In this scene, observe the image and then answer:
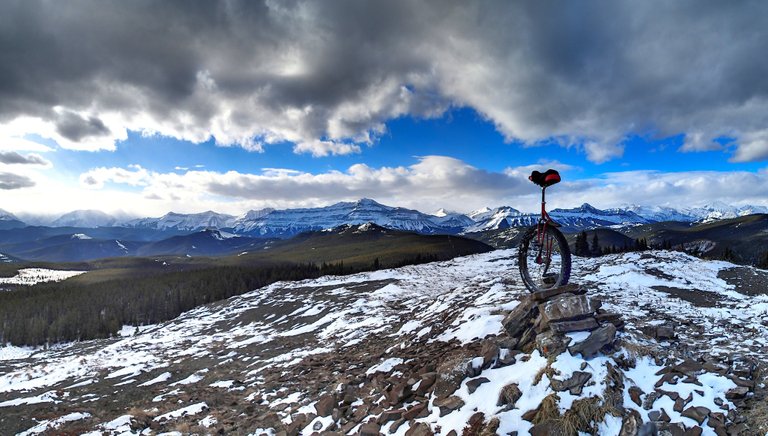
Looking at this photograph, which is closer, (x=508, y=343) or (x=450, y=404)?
(x=450, y=404)

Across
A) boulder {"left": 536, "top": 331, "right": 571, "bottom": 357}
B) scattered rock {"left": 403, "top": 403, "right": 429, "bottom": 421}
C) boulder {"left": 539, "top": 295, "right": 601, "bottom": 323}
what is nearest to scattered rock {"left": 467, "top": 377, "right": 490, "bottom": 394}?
scattered rock {"left": 403, "top": 403, "right": 429, "bottom": 421}

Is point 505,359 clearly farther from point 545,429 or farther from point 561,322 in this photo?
point 545,429

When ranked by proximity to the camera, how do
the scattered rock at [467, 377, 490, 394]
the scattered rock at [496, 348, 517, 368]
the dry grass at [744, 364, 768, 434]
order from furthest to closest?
the scattered rock at [496, 348, 517, 368] < the scattered rock at [467, 377, 490, 394] < the dry grass at [744, 364, 768, 434]

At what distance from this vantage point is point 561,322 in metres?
14.1

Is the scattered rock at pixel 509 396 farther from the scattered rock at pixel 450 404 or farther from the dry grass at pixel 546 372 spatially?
the scattered rock at pixel 450 404

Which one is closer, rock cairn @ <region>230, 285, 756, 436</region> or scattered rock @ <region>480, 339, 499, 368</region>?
rock cairn @ <region>230, 285, 756, 436</region>

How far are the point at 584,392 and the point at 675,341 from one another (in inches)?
318

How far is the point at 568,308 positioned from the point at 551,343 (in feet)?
6.65

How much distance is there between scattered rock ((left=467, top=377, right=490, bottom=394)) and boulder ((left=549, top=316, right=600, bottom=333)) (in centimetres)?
344

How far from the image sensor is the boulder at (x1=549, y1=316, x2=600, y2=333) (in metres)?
13.8

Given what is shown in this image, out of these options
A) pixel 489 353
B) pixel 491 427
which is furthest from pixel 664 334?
pixel 491 427

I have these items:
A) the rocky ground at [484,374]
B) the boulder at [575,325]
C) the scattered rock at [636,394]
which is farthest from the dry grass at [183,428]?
the scattered rock at [636,394]

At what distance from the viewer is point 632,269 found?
130ft

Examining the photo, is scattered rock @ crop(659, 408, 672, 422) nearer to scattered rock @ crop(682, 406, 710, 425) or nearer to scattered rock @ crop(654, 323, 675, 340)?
scattered rock @ crop(682, 406, 710, 425)
